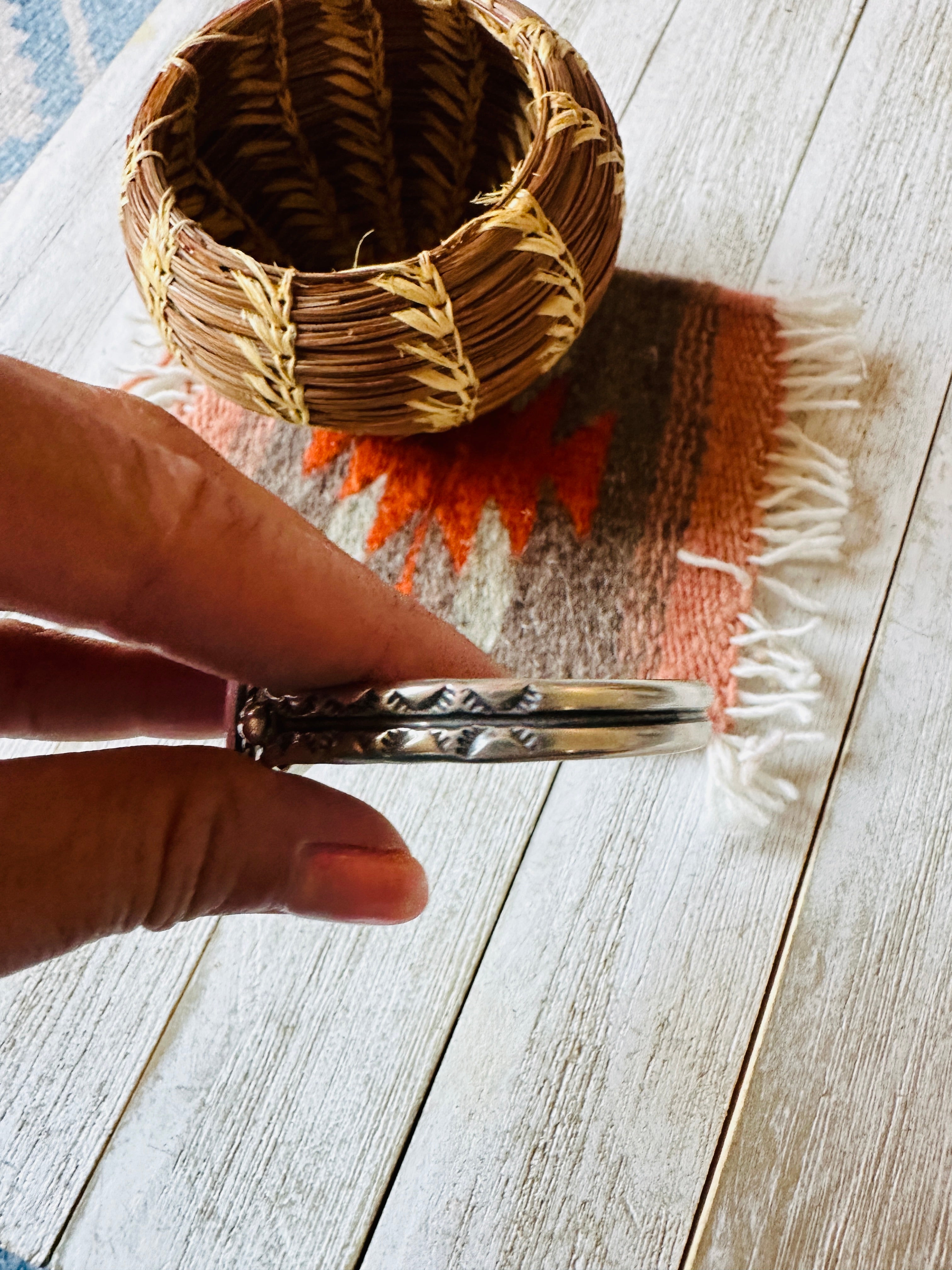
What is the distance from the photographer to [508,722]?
0.24 m

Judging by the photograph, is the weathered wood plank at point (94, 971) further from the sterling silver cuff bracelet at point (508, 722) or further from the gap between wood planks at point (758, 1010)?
the sterling silver cuff bracelet at point (508, 722)

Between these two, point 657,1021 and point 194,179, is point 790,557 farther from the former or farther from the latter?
point 194,179

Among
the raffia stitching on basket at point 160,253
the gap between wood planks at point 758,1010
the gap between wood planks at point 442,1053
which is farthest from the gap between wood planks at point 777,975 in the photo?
the raffia stitching on basket at point 160,253

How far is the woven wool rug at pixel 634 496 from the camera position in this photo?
45 cm

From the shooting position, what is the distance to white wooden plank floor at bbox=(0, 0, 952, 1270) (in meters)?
0.38

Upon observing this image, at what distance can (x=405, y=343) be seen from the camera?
37cm

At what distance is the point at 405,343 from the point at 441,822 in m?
0.19

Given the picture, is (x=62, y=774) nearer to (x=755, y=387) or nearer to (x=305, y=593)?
(x=305, y=593)

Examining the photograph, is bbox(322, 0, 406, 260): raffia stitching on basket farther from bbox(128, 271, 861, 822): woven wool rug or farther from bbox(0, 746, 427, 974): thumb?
bbox(0, 746, 427, 974): thumb

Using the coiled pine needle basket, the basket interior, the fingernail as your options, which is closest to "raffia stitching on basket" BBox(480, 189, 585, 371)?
the coiled pine needle basket

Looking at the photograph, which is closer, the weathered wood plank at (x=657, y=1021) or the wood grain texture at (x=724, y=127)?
the weathered wood plank at (x=657, y=1021)

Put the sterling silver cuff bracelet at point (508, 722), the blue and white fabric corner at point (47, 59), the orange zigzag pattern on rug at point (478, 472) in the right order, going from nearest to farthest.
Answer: the sterling silver cuff bracelet at point (508, 722) → the orange zigzag pattern on rug at point (478, 472) → the blue and white fabric corner at point (47, 59)

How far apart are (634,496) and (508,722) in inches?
10.1

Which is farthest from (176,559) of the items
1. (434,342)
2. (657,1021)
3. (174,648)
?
(657,1021)
